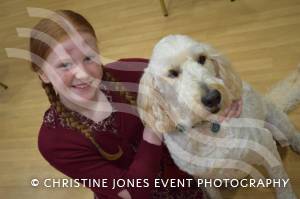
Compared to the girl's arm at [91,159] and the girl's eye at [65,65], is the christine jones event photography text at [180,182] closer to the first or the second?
the girl's arm at [91,159]

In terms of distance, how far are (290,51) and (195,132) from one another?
3.17 ft

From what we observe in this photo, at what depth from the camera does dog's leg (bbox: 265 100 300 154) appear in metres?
1.52

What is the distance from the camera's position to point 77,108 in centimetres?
134

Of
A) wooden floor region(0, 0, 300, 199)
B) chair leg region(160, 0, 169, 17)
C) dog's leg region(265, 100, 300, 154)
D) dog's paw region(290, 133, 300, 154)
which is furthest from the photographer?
chair leg region(160, 0, 169, 17)

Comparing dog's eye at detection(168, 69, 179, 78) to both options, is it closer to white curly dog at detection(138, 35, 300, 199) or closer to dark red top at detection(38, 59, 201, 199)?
white curly dog at detection(138, 35, 300, 199)

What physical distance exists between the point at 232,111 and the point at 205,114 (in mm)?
129

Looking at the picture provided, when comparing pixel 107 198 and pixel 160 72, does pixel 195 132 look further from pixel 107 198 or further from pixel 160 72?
pixel 107 198

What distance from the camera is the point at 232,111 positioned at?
4.33 ft

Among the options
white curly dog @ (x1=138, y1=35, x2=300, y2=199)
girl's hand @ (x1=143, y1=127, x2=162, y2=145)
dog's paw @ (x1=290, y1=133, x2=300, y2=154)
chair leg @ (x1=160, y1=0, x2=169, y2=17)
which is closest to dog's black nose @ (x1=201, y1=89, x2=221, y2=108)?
white curly dog @ (x1=138, y1=35, x2=300, y2=199)

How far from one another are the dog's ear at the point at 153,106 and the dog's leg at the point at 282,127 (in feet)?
1.39

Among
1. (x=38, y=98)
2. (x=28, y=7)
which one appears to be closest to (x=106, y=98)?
(x=38, y=98)

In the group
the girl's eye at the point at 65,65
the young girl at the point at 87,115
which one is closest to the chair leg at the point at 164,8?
the young girl at the point at 87,115

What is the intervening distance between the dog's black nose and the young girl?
25 centimetres

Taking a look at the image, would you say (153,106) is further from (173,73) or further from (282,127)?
(282,127)
